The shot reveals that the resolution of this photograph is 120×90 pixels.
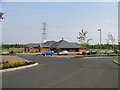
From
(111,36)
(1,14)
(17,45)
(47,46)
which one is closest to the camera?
(1,14)

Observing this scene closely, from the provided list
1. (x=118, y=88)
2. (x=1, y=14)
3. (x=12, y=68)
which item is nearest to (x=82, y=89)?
(x=118, y=88)

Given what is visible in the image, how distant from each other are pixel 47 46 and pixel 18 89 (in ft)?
265

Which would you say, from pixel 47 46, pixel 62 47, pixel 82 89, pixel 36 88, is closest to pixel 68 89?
pixel 82 89

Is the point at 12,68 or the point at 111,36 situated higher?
the point at 111,36

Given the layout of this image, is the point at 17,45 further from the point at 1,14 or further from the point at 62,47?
the point at 1,14

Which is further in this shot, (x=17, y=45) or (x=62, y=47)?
(x=17, y=45)

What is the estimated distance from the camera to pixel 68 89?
→ 37.7 ft

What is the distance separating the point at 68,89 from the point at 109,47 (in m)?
96.1

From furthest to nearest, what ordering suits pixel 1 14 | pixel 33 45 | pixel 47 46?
pixel 33 45, pixel 47 46, pixel 1 14

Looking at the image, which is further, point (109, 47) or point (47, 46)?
point (109, 47)

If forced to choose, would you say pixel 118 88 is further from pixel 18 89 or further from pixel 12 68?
pixel 12 68

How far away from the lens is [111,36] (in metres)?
81.1

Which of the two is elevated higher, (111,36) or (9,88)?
→ (111,36)

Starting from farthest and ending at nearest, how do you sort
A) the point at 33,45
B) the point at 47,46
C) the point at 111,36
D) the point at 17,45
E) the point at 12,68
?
the point at 17,45, the point at 33,45, the point at 47,46, the point at 111,36, the point at 12,68
